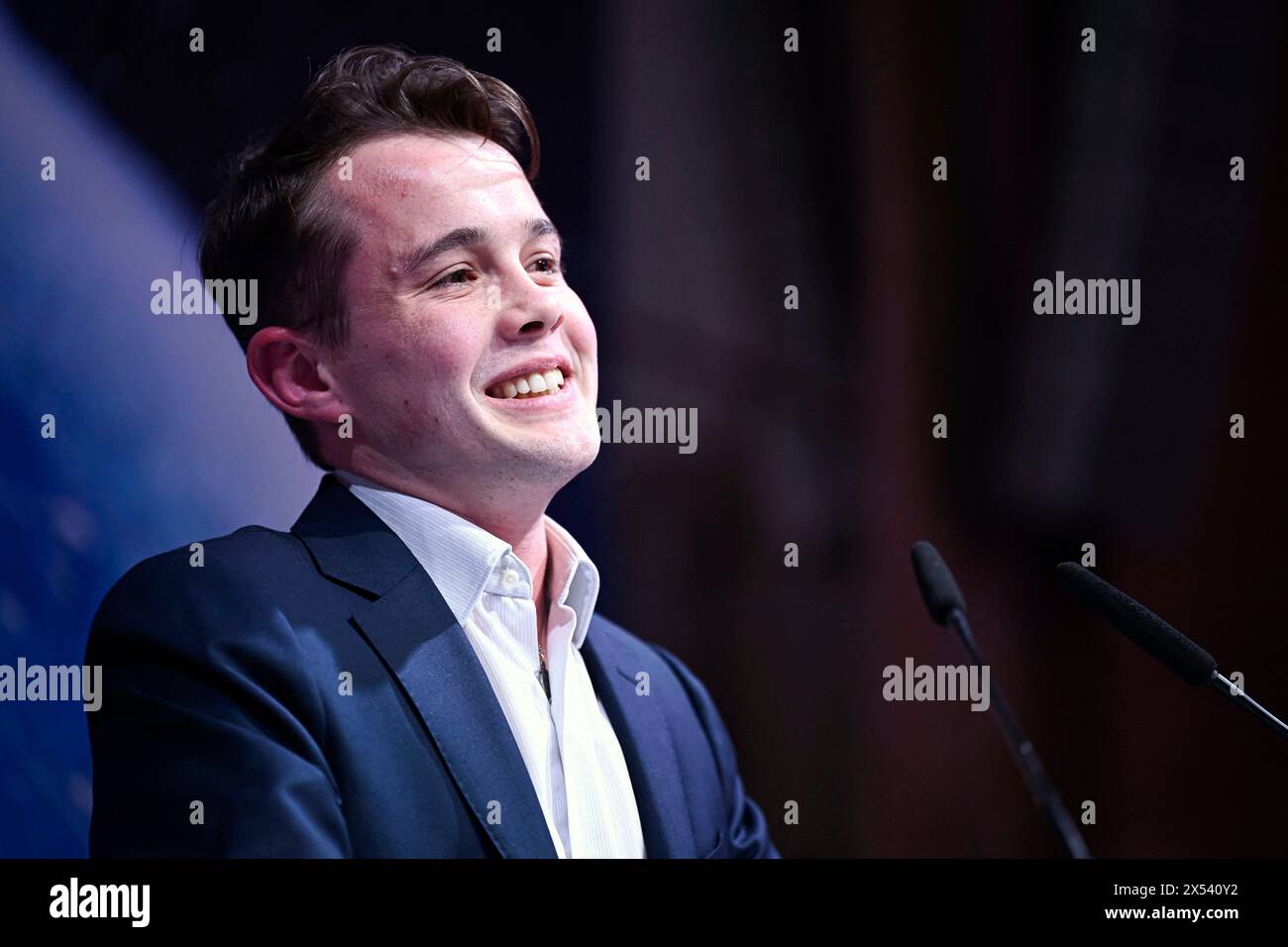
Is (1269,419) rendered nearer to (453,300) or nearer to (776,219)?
(776,219)

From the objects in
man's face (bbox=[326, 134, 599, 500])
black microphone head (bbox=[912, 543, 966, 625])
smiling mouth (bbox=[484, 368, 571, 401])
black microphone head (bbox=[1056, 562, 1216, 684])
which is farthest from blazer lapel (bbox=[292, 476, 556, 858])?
black microphone head (bbox=[1056, 562, 1216, 684])

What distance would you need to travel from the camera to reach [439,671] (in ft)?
7.32

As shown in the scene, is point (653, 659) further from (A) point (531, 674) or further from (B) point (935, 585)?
(B) point (935, 585)

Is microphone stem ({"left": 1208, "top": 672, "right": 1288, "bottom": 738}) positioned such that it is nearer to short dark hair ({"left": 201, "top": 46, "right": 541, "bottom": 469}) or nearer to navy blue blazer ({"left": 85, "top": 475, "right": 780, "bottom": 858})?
navy blue blazer ({"left": 85, "top": 475, "right": 780, "bottom": 858})

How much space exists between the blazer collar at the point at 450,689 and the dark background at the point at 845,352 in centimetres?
21

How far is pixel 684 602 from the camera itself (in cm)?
260

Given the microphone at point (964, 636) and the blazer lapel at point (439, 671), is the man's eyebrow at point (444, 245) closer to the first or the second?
the blazer lapel at point (439, 671)

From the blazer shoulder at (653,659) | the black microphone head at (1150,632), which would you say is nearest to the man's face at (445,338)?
the blazer shoulder at (653,659)

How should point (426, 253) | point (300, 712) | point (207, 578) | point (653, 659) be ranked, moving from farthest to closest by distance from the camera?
point (653, 659)
point (426, 253)
point (207, 578)
point (300, 712)

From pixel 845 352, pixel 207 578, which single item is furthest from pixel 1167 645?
pixel 207 578

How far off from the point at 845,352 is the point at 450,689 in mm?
1014

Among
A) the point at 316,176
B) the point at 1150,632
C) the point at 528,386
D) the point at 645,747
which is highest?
the point at 316,176
